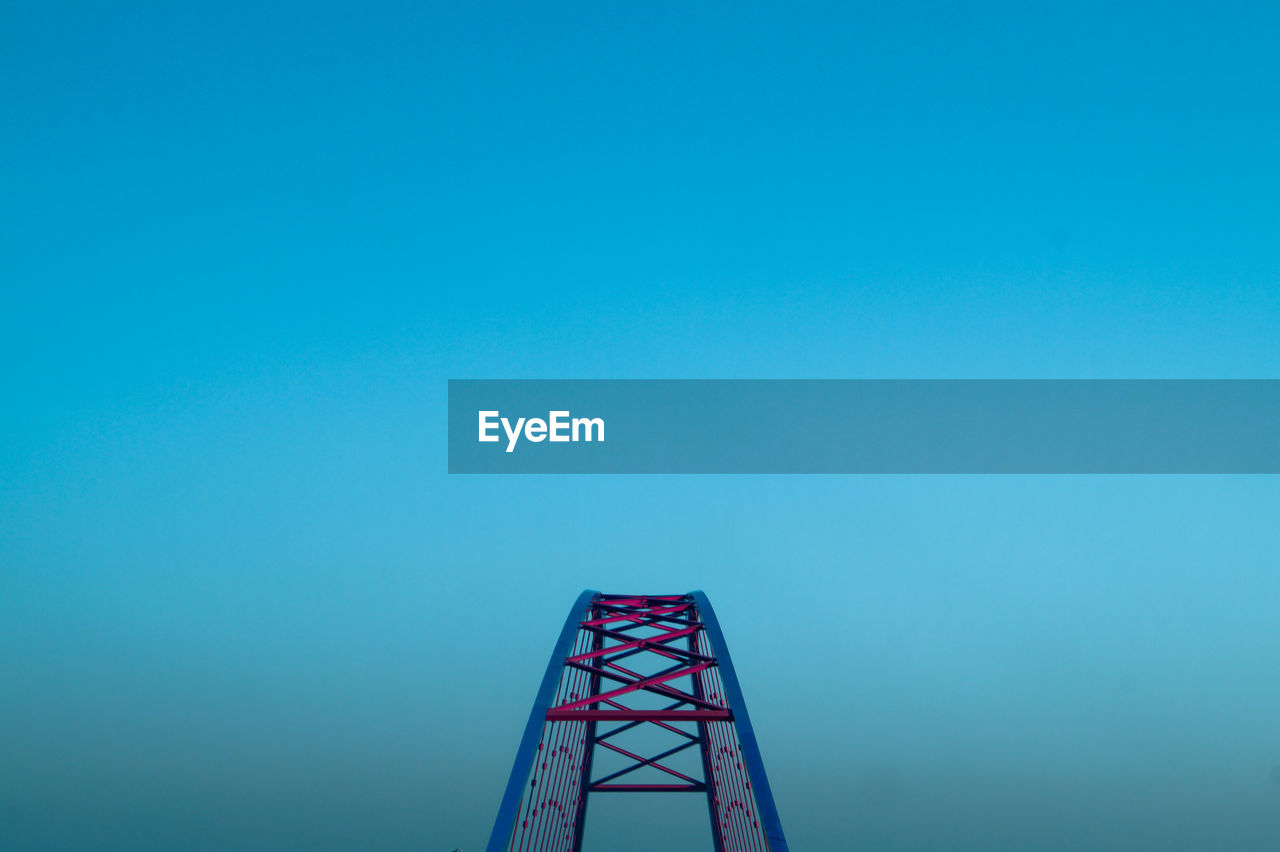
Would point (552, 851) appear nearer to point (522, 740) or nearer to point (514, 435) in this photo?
point (522, 740)

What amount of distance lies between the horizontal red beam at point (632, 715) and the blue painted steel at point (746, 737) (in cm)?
48

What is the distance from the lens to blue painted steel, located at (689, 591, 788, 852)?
17234mm

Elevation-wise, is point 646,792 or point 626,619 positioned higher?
point 626,619

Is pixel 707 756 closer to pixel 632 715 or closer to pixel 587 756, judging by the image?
pixel 587 756

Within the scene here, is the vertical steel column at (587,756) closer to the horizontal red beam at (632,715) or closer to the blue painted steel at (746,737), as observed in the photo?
the blue painted steel at (746,737)

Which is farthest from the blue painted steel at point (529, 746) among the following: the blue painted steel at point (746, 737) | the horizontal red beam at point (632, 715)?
the blue painted steel at point (746, 737)

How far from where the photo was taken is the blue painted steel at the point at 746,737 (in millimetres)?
17234

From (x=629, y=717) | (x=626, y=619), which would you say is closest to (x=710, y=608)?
(x=626, y=619)

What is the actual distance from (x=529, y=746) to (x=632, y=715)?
111 inches

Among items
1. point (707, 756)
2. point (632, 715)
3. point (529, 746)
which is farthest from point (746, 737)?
point (707, 756)

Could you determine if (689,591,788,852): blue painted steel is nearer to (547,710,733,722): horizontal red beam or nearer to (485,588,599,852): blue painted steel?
(547,710,733,722): horizontal red beam

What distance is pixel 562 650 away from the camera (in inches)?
965

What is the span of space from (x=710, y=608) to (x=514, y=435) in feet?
31.6

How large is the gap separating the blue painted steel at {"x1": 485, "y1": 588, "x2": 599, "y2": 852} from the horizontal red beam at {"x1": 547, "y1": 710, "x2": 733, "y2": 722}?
0.35 meters
